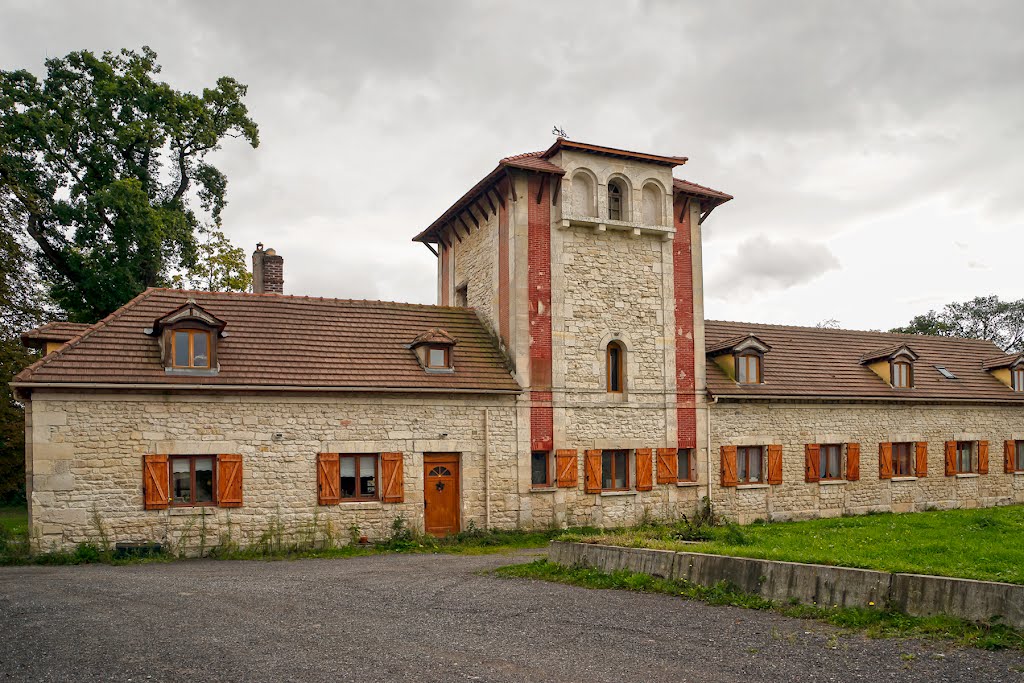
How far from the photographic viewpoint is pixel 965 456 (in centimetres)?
2712

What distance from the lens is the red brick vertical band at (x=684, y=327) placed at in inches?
878

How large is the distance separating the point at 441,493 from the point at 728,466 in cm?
800

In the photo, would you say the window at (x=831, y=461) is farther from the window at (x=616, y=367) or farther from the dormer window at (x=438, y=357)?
the dormer window at (x=438, y=357)

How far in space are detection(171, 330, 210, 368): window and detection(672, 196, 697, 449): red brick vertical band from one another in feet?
38.7

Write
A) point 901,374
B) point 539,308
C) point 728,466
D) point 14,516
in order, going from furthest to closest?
point 14,516 → point 901,374 → point 728,466 → point 539,308

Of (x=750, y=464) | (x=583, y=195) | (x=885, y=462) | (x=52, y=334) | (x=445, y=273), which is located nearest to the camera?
(x=52, y=334)

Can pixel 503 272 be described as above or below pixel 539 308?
above

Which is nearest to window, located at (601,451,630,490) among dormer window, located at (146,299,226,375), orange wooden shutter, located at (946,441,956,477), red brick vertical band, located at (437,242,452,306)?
red brick vertical band, located at (437,242,452,306)

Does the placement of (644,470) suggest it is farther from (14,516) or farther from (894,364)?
(14,516)

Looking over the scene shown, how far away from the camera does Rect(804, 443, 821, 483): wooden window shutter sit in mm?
23750

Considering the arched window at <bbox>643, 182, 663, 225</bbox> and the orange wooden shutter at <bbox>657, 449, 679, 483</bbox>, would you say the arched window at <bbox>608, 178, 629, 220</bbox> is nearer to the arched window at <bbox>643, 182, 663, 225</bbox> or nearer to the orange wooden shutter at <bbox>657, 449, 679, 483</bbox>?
the arched window at <bbox>643, 182, 663, 225</bbox>

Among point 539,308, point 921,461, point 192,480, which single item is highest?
point 539,308

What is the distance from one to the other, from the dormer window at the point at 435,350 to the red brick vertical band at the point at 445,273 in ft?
17.9

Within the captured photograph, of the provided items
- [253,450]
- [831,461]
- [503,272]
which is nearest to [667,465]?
[831,461]
